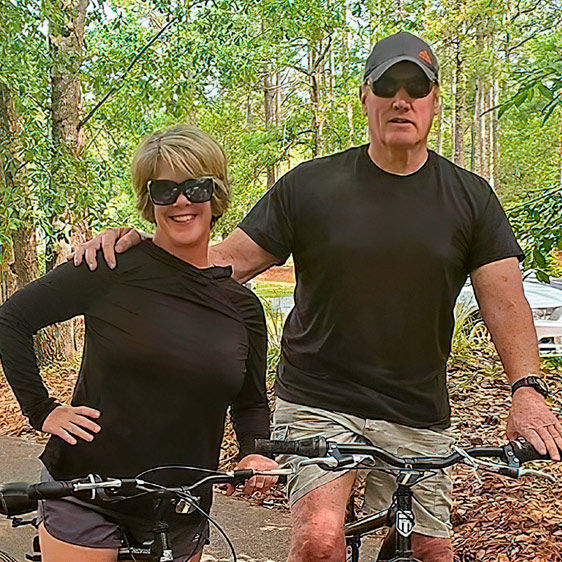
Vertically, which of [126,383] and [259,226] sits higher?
[259,226]

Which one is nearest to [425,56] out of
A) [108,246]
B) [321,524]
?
[108,246]

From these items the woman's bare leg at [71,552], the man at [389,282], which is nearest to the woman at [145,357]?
the woman's bare leg at [71,552]

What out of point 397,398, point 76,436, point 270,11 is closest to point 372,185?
point 397,398

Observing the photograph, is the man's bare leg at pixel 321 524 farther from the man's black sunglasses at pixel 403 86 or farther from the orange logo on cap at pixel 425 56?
the orange logo on cap at pixel 425 56

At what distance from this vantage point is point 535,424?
2.46 metres

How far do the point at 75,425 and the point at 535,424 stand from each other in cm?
145

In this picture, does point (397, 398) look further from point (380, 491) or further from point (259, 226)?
point (259, 226)

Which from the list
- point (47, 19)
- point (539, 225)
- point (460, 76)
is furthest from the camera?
point (460, 76)

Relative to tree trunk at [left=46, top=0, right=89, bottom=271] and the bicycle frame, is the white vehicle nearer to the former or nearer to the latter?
tree trunk at [left=46, top=0, right=89, bottom=271]

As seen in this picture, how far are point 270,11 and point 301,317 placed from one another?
7.34 m

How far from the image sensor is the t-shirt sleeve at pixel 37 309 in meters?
2.44

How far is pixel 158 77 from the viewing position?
336 inches

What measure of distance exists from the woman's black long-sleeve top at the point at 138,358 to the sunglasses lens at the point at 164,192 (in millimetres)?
171

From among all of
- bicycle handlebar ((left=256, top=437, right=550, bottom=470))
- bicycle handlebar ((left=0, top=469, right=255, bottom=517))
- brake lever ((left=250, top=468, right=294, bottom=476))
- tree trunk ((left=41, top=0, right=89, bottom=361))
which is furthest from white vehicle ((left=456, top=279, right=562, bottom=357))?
bicycle handlebar ((left=0, top=469, right=255, bottom=517))
